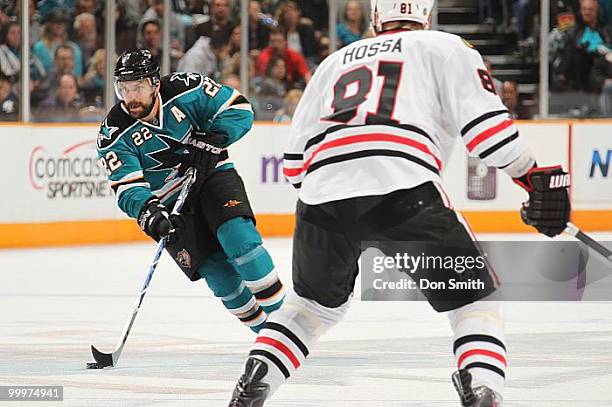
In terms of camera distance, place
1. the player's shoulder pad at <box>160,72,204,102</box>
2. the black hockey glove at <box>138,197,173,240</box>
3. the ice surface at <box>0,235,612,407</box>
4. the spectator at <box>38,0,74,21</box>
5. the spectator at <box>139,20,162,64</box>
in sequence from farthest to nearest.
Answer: the spectator at <box>139,20,162,64</box>, the spectator at <box>38,0,74,21</box>, the player's shoulder pad at <box>160,72,204,102</box>, the black hockey glove at <box>138,197,173,240</box>, the ice surface at <box>0,235,612,407</box>

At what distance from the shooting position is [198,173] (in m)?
4.95

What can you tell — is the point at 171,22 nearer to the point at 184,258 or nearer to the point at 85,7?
the point at 85,7

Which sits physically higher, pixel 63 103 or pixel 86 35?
pixel 86 35

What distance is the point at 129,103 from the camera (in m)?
4.76

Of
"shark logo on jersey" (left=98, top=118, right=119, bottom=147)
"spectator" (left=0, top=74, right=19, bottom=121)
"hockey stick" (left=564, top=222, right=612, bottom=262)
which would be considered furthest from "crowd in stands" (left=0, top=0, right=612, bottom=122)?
"hockey stick" (left=564, top=222, right=612, bottom=262)

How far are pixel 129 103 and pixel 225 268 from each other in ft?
2.17

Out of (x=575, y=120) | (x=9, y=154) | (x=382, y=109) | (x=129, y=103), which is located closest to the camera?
(x=382, y=109)

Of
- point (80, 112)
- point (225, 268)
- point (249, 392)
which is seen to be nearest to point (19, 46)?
point (80, 112)

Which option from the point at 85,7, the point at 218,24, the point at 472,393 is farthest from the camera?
the point at 218,24

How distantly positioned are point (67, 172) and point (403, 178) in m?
6.77

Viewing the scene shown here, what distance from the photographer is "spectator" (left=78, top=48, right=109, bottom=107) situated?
33.7 ft

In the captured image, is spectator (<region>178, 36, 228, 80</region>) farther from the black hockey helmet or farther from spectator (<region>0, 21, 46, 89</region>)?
the black hockey helmet

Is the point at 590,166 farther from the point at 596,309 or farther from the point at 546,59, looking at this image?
the point at 596,309

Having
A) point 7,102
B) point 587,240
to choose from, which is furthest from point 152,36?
point 587,240
